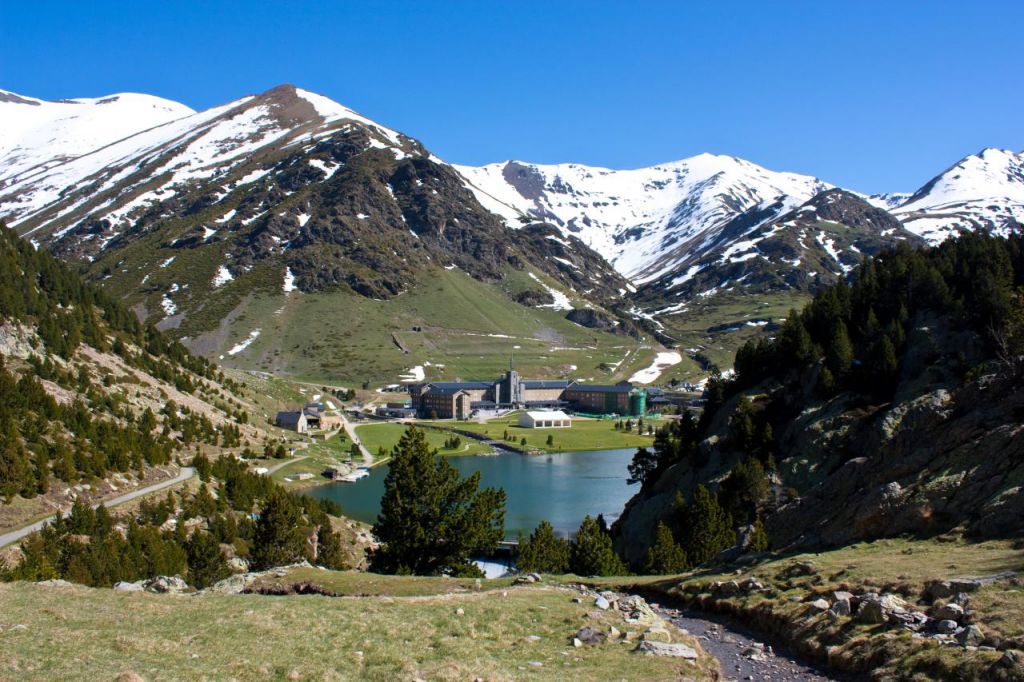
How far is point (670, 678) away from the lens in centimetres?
1423

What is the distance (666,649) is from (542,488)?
70.6 m

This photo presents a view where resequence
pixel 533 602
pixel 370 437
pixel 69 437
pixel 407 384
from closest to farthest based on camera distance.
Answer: pixel 533 602 → pixel 69 437 → pixel 370 437 → pixel 407 384

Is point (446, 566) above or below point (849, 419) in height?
below

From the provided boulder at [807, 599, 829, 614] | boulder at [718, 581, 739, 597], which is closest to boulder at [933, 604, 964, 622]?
boulder at [807, 599, 829, 614]

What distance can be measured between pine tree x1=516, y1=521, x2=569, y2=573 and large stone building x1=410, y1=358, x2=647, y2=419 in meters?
117

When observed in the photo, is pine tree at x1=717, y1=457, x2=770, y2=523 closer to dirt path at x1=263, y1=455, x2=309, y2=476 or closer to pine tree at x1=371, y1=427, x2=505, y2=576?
pine tree at x1=371, y1=427, x2=505, y2=576

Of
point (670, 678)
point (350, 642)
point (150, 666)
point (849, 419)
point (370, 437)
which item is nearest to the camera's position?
point (150, 666)

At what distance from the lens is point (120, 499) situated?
46.0 m

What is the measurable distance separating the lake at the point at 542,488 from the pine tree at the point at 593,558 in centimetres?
2383

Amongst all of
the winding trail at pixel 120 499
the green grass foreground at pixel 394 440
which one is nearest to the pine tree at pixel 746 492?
the winding trail at pixel 120 499

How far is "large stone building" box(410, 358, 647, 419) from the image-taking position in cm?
16312

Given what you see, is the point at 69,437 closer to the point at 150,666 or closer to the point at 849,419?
the point at 150,666

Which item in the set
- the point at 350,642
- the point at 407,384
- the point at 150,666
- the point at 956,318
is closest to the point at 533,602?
the point at 350,642

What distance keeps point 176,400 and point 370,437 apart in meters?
49.7
